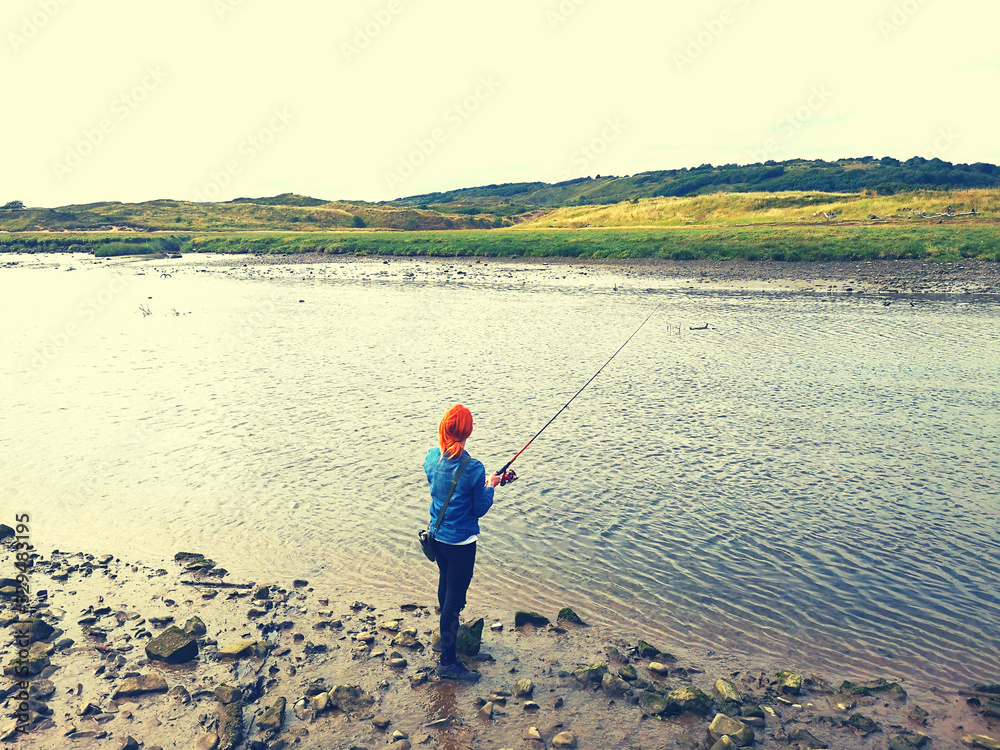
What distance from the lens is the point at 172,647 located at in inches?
265

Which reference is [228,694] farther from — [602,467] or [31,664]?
[602,467]

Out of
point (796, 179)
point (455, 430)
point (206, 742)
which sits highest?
point (796, 179)

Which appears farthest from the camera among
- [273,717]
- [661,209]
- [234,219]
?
[234,219]

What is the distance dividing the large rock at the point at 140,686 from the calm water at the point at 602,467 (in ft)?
7.45

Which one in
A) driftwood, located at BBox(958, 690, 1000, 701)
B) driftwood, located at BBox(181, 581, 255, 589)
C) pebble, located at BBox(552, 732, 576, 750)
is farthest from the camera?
driftwood, located at BBox(181, 581, 255, 589)

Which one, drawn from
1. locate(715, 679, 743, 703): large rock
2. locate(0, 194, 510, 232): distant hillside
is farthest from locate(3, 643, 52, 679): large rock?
locate(0, 194, 510, 232): distant hillside

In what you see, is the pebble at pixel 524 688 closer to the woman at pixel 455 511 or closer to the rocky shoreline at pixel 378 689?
the rocky shoreline at pixel 378 689

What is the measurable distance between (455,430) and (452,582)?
4.61 feet

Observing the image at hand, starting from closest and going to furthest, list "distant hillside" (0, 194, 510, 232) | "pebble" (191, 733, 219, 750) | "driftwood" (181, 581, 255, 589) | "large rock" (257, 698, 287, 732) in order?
"pebble" (191, 733, 219, 750) < "large rock" (257, 698, 287, 732) < "driftwood" (181, 581, 255, 589) < "distant hillside" (0, 194, 510, 232)

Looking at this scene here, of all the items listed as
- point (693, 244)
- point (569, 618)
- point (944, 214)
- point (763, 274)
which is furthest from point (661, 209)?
point (569, 618)

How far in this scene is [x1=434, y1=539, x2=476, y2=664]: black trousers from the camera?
6480mm

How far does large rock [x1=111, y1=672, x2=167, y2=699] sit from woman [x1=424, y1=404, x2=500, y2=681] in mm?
2400

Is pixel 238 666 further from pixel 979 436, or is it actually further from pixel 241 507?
pixel 979 436

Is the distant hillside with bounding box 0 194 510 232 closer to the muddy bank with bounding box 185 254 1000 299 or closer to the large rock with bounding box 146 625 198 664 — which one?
the muddy bank with bounding box 185 254 1000 299
